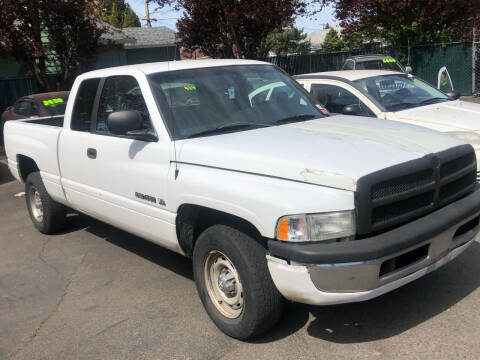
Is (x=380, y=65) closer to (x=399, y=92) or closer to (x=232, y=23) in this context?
(x=232, y=23)

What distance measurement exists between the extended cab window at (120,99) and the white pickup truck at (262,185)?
0.02 m

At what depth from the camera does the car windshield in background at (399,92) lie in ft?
23.0

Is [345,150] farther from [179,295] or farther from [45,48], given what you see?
[45,48]

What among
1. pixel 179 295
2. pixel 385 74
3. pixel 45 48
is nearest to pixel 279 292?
pixel 179 295

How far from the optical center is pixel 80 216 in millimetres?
7172

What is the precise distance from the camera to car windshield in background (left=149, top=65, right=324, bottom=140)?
13.6 feet

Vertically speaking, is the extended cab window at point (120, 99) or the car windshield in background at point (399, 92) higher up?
the extended cab window at point (120, 99)

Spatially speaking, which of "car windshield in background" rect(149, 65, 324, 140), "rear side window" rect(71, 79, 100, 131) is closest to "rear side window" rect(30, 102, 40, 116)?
"rear side window" rect(71, 79, 100, 131)

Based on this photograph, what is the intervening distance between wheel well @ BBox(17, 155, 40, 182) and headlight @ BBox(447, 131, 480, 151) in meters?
4.96

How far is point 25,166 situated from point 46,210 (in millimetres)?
767

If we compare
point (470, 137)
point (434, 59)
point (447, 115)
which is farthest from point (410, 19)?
point (470, 137)

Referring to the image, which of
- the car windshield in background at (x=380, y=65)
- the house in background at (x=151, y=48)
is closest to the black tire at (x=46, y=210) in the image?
the car windshield in background at (x=380, y=65)

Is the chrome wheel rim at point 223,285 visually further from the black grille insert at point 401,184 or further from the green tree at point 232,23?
the green tree at point 232,23

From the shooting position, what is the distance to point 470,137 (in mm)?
5867
